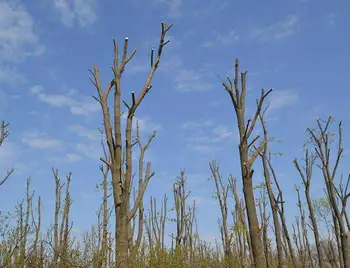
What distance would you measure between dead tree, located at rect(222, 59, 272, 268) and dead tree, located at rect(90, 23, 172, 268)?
1.65m

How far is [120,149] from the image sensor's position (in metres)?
4.44

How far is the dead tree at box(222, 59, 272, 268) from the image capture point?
5.32m

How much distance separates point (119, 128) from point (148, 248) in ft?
22.5

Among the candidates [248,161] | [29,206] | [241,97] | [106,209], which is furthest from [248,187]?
[29,206]

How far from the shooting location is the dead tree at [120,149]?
4.07 metres

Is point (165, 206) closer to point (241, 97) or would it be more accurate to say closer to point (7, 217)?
point (7, 217)

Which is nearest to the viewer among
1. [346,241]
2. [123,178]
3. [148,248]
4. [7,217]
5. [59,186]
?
[123,178]

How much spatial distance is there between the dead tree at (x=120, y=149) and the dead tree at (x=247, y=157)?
1646 millimetres

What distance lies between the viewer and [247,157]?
581 cm

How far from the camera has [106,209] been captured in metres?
17.3

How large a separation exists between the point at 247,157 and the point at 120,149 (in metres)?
2.29

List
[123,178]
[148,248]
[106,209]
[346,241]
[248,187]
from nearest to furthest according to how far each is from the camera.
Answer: [123,178]
[248,187]
[346,241]
[148,248]
[106,209]

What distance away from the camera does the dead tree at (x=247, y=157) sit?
5.32 m

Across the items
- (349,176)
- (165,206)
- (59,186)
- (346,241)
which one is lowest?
(346,241)
